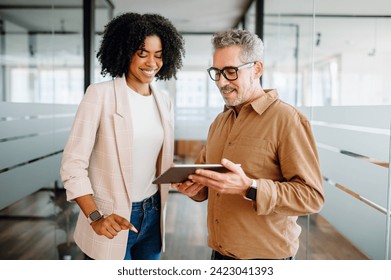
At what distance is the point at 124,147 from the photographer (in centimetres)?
135

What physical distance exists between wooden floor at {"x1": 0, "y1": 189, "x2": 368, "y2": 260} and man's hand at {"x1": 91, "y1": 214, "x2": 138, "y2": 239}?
940mm

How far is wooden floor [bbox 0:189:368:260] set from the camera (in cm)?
198

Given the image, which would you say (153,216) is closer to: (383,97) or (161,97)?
(161,97)

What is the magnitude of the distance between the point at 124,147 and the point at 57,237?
177cm

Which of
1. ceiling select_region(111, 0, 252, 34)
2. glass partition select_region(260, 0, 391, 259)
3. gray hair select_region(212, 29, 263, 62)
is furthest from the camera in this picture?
ceiling select_region(111, 0, 252, 34)

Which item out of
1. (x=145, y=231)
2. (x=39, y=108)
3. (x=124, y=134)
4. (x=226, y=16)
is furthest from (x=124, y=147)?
(x=226, y=16)

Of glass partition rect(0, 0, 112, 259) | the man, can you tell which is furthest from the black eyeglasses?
glass partition rect(0, 0, 112, 259)

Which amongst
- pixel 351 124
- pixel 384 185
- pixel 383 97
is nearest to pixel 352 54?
pixel 351 124

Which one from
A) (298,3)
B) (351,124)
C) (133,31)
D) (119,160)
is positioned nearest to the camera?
(119,160)

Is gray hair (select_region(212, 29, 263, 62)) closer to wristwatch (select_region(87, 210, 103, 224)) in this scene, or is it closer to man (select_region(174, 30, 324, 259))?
man (select_region(174, 30, 324, 259))

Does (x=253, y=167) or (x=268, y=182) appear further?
(x=253, y=167)

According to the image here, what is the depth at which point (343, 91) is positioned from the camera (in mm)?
1930

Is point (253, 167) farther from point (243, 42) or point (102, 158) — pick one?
point (102, 158)
